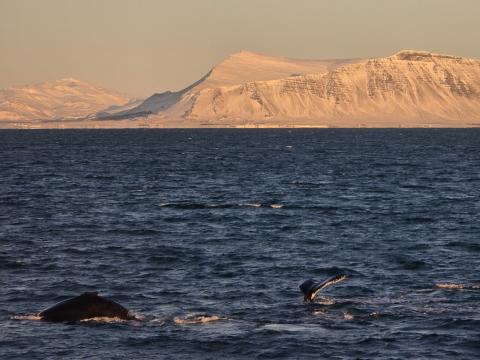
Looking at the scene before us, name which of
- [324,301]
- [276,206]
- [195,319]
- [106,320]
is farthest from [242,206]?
[106,320]

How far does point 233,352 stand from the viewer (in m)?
27.0

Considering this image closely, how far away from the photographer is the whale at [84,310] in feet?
99.0

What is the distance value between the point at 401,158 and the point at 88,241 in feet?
341

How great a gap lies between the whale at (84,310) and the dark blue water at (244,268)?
1.99 ft

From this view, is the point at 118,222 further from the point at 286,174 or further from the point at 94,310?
the point at 286,174

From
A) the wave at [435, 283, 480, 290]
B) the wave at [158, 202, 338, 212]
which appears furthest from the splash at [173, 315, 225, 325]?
the wave at [158, 202, 338, 212]

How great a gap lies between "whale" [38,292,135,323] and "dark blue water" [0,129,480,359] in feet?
1.99

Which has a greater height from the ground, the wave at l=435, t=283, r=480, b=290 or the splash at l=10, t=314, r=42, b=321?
the splash at l=10, t=314, r=42, b=321

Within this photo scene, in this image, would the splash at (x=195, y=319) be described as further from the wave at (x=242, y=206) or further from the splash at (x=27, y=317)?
the wave at (x=242, y=206)

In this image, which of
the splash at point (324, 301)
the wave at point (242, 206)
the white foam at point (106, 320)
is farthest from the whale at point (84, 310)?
the wave at point (242, 206)

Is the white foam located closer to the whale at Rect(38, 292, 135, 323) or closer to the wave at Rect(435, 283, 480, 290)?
the whale at Rect(38, 292, 135, 323)

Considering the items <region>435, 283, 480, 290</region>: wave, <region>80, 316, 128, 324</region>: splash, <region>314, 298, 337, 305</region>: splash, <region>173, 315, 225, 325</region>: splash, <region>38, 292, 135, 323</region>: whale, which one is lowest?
<region>435, 283, 480, 290</region>: wave

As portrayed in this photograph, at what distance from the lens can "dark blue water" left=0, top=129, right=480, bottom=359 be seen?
28062mm

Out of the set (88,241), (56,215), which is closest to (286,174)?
(56,215)
